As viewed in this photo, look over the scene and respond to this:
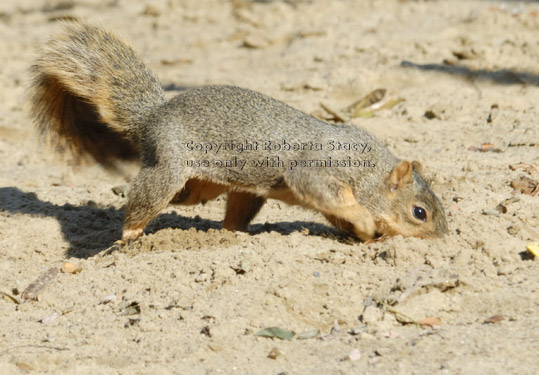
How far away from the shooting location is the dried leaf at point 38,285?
486 centimetres

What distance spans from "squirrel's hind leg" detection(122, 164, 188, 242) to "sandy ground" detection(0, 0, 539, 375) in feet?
0.76

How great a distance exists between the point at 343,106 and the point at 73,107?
284 centimetres

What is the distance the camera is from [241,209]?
19.8 feet

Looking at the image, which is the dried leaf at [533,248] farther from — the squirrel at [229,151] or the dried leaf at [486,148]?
the dried leaf at [486,148]

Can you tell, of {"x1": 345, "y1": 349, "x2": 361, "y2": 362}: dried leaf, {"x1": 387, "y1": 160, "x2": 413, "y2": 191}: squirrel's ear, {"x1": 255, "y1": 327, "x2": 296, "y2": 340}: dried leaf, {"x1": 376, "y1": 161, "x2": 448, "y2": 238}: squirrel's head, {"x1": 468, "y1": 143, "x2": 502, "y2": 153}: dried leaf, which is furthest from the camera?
{"x1": 468, "y1": 143, "x2": 502, "y2": 153}: dried leaf

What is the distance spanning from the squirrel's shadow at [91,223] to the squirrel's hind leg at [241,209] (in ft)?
0.38

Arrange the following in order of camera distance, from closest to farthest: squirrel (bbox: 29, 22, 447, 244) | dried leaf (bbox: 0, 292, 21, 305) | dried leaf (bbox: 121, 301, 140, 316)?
1. dried leaf (bbox: 121, 301, 140, 316)
2. dried leaf (bbox: 0, 292, 21, 305)
3. squirrel (bbox: 29, 22, 447, 244)

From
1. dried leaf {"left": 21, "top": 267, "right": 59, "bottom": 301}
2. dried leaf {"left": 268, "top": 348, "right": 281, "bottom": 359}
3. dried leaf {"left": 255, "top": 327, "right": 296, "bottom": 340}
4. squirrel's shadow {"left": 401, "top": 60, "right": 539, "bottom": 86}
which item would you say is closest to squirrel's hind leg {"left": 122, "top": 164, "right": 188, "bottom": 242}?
dried leaf {"left": 21, "top": 267, "right": 59, "bottom": 301}

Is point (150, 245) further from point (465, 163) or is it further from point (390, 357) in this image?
point (465, 163)

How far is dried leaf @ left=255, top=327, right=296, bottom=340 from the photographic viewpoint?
4.05m

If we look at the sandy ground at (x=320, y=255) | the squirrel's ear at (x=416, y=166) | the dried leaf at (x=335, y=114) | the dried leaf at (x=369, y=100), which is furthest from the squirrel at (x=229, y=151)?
the dried leaf at (x=369, y=100)

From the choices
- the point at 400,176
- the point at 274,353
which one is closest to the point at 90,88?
the point at 400,176

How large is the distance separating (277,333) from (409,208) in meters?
1.57

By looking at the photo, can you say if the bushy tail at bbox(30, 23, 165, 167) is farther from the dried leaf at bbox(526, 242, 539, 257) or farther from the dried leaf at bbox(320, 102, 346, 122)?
the dried leaf at bbox(526, 242, 539, 257)
